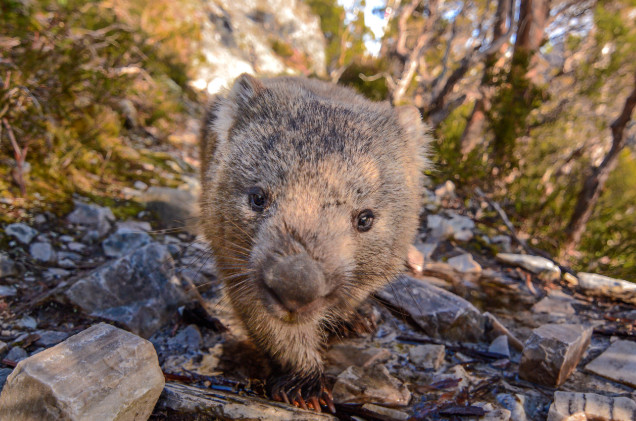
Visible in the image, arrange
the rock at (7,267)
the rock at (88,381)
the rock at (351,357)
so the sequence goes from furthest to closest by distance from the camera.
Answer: the rock at (7,267) → the rock at (351,357) → the rock at (88,381)

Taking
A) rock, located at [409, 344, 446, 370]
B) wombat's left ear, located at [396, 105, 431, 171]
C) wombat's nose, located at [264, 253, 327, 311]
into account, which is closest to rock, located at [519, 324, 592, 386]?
rock, located at [409, 344, 446, 370]

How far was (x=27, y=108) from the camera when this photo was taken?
368 cm

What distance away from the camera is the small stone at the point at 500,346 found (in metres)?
2.64

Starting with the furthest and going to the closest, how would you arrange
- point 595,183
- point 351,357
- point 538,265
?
1. point 595,183
2. point 538,265
3. point 351,357

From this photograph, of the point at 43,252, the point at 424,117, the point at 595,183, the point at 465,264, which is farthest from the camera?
the point at 424,117

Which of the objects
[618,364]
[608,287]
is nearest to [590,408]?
[618,364]

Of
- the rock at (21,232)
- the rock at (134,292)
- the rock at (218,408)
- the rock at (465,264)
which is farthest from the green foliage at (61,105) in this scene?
the rock at (465,264)

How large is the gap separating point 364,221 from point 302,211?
419 millimetres

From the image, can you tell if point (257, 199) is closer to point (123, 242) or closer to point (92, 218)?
point (123, 242)

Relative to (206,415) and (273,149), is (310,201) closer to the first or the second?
(273,149)

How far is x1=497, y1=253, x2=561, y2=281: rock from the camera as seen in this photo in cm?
391

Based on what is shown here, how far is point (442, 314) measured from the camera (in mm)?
2861

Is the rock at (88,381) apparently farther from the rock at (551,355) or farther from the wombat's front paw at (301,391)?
the rock at (551,355)

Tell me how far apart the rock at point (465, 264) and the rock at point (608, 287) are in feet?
2.86
